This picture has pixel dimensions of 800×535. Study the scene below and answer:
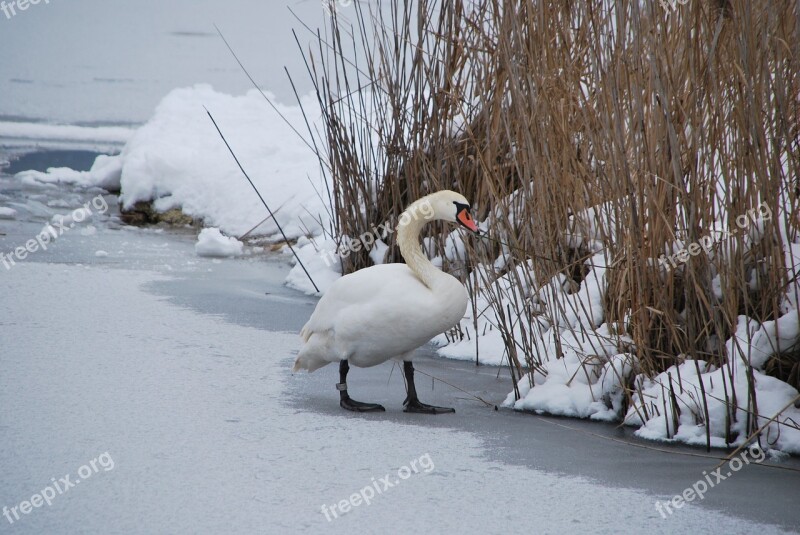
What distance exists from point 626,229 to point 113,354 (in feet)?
7.40

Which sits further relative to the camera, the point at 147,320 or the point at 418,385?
the point at 147,320

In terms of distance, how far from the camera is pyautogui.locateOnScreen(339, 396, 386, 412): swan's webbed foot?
353 cm

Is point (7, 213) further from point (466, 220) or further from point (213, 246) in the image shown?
point (466, 220)

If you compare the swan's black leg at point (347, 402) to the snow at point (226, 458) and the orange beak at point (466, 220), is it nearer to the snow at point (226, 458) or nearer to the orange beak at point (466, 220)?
the snow at point (226, 458)

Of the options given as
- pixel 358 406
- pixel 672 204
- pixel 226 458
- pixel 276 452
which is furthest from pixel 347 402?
pixel 672 204

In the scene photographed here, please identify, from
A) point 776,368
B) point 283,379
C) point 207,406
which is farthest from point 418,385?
point 776,368

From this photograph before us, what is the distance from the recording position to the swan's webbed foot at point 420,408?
3553 mm

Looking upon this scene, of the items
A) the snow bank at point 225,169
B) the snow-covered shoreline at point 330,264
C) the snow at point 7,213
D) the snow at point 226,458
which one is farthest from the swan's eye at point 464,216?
the snow at point 7,213

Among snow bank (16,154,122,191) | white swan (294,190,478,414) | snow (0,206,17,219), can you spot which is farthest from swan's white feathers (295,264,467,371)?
A: snow bank (16,154,122,191)

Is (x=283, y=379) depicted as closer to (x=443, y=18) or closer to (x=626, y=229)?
(x=626, y=229)

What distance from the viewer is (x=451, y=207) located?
3516 millimetres

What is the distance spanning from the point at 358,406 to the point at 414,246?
63cm

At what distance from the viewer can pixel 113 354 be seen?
4.17m

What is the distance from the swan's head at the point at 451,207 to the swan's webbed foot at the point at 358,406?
2.45 ft
